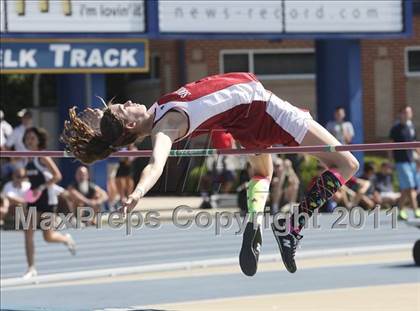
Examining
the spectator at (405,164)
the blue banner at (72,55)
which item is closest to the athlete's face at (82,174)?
the blue banner at (72,55)

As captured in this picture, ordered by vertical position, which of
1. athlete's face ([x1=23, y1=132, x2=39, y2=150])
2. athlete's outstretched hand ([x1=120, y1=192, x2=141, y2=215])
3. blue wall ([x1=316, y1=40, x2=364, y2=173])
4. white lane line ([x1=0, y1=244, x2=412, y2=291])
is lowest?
white lane line ([x1=0, y1=244, x2=412, y2=291])

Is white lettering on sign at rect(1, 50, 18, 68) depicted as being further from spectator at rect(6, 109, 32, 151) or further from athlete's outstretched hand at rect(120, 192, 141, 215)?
athlete's outstretched hand at rect(120, 192, 141, 215)

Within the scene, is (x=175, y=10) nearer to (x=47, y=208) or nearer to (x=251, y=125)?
(x=47, y=208)

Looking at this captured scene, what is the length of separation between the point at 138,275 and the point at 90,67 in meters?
6.95

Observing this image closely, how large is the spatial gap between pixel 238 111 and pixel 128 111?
844 mm

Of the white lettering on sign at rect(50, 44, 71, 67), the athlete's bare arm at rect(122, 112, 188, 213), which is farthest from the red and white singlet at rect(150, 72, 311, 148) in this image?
the white lettering on sign at rect(50, 44, 71, 67)

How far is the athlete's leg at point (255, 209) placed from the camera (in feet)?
28.5

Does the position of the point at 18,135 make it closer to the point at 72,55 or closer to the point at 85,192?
the point at 85,192

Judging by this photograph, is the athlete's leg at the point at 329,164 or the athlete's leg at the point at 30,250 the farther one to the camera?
the athlete's leg at the point at 30,250

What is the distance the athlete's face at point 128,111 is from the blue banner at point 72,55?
1204 cm

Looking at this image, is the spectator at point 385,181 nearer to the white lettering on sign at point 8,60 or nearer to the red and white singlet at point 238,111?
the white lettering on sign at point 8,60

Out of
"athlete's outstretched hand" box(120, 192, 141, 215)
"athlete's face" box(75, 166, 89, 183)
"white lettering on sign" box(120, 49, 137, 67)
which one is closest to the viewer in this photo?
"athlete's outstretched hand" box(120, 192, 141, 215)

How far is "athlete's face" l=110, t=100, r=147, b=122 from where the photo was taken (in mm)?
7832

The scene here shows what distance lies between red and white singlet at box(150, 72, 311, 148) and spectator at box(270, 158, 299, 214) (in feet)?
39.3
